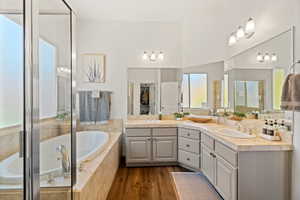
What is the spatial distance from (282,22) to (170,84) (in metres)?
2.47

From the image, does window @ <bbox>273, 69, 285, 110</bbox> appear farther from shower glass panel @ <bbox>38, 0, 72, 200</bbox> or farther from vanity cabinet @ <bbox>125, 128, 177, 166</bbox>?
shower glass panel @ <bbox>38, 0, 72, 200</bbox>

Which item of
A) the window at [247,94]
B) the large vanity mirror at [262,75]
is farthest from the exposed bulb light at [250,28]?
the window at [247,94]

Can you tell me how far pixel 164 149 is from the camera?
13.0 feet

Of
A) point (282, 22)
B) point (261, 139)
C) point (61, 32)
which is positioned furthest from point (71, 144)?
point (282, 22)

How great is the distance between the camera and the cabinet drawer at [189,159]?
3.55 meters

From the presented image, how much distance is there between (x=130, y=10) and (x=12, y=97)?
9.77ft

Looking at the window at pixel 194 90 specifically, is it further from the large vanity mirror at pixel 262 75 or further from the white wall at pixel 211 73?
the large vanity mirror at pixel 262 75

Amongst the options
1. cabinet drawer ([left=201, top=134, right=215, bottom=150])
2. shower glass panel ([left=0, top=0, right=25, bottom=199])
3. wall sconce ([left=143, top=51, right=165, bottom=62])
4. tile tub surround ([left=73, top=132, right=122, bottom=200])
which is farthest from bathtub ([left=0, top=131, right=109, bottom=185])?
wall sconce ([left=143, top=51, right=165, bottom=62])

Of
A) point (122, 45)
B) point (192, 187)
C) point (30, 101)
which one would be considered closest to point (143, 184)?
point (192, 187)

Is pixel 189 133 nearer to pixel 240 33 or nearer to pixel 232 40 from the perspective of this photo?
pixel 232 40

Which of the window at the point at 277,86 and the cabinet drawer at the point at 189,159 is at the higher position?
the window at the point at 277,86

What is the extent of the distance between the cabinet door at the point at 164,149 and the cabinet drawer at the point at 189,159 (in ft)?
0.44

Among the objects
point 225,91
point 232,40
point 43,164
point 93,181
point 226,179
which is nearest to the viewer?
point 43,164

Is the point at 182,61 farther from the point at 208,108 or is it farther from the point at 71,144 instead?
the point at 71,144
